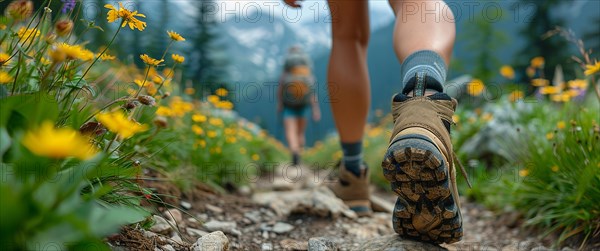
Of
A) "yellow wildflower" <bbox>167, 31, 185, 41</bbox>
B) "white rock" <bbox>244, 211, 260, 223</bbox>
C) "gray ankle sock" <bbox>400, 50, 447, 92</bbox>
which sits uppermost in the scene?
"yellow wildflower" <bbox>167, 31, 185, 41</bbox>

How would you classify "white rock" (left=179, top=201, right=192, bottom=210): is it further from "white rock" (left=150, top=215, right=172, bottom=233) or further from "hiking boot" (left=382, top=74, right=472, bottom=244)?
"hiking boot" (left=382, top=74, right=472, bottom=244)

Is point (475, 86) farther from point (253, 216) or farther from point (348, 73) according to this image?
point (253, 216)

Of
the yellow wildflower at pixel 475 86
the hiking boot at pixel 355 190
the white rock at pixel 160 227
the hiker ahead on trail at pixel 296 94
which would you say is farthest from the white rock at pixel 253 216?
the hiker ahead on trail at pixel 296 94

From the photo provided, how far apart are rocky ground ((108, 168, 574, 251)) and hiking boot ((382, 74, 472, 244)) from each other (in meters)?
0.12

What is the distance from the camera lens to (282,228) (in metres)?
1.80

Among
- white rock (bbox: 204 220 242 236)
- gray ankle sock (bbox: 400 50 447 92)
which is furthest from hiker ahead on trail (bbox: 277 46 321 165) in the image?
gray ankle sock (bbox: 400 50 447 92)

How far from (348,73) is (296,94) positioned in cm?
453

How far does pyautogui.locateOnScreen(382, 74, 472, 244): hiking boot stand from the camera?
3.38ft

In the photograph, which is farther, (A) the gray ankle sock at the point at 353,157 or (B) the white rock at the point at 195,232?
(A) the gray ankle sock at the point at 353,157

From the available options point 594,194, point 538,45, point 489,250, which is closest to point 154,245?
point 489,250

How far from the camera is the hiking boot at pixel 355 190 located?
205 centimetres

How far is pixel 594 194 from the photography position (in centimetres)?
156

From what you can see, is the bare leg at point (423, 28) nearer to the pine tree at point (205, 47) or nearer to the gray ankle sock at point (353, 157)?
the gray ankle sock at point (353, 157)

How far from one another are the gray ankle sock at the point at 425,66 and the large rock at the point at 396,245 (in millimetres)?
429
